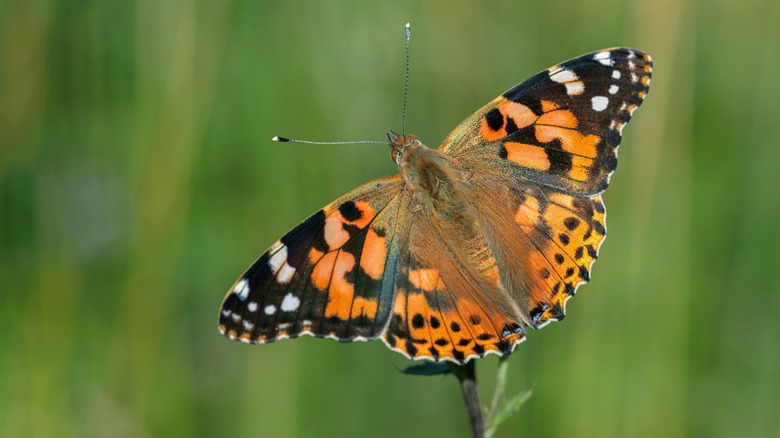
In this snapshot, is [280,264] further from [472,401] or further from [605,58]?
[605,58]

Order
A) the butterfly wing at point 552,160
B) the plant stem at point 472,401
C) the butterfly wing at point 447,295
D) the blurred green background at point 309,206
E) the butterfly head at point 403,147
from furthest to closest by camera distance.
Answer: the blurred green background at point 309,206
the butterfly head at point 403,147
the butterfly wing at point 552,160
the butterfly wing at point 447,295
the plant stem at point 472,401

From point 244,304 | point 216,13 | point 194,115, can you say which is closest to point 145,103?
point 194,115

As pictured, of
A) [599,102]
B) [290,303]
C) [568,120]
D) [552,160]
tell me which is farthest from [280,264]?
[599,102]

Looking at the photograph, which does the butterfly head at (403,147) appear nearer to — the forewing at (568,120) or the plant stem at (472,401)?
the forewing at (568,120)

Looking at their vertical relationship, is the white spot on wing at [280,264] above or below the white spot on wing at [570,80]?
below

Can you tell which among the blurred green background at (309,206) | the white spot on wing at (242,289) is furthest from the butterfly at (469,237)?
the blurred green background at (309,206)

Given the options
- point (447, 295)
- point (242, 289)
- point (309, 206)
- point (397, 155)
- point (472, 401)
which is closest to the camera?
point (472, 401)

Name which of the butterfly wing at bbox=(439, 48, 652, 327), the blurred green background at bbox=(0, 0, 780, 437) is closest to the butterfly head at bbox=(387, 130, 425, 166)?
the butterfly wing at bbox=(439, 48, 652, 327)
